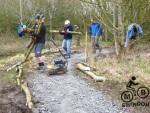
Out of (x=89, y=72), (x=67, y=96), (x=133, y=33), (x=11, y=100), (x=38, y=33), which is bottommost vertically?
(x=11, y=100)

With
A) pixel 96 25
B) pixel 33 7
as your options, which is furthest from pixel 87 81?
pixel 33 7

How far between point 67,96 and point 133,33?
7.56 metres

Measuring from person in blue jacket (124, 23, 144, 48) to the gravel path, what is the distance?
175 inches

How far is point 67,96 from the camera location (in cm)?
1145

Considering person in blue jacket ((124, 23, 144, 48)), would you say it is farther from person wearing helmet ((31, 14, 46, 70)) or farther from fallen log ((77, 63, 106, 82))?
person wearing helmet ((31, 14, 46, 70))

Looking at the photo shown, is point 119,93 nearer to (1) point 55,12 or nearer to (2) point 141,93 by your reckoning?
(2) point 141,93

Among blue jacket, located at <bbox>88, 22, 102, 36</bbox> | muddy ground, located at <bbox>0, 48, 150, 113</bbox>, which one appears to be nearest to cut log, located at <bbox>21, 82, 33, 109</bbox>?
muddy ground, located at <bbox>0, 48, 150, 113</bbox>

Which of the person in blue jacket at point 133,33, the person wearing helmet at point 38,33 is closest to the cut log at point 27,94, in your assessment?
the person wearing helmet at point 38,33

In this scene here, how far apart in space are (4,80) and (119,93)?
4965 mm

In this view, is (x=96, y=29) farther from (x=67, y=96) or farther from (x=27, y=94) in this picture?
(x=27, y=94)

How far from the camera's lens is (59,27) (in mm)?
35594

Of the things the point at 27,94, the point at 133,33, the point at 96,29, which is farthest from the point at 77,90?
the point at 96,29

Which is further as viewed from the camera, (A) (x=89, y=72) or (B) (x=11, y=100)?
(A) (x=89, y=72)

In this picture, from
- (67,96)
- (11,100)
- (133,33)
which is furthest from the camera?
(133,33)
